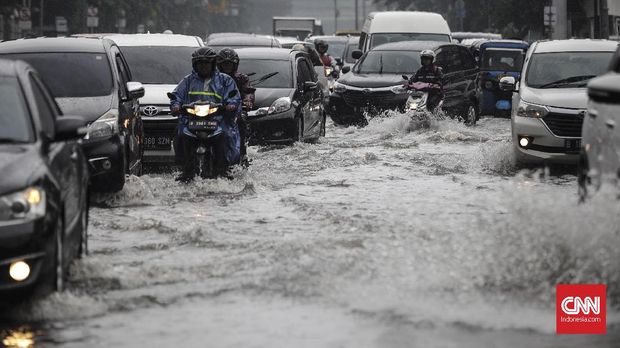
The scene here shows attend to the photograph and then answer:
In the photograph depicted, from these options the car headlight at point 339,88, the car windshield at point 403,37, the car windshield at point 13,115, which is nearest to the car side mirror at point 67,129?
the car windshield at point 13,115

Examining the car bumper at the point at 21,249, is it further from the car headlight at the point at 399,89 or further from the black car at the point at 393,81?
the car headlight at the point at 399,89

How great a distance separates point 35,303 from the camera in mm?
8336

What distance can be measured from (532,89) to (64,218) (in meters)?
10.5

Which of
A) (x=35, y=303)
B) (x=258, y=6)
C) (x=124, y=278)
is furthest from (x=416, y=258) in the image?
(x=258, y=6)

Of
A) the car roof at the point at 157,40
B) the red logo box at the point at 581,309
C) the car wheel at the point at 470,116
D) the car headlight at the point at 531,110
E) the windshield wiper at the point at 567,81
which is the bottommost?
the car wheel at the point at 470,116

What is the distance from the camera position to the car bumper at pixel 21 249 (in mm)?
7887

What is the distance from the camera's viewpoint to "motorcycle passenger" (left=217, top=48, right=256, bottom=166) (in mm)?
16516

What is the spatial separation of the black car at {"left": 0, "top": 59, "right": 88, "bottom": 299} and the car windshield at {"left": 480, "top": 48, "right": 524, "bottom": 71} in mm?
23451

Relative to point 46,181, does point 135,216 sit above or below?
below

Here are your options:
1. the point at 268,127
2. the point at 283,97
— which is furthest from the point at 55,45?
the point at 283,97

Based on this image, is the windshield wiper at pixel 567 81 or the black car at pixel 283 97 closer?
the windshield wiper at pixel 567 81

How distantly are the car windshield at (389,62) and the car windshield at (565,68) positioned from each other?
29.7 ft

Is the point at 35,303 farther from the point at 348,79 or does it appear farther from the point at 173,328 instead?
the point at 348,79

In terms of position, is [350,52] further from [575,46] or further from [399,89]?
[575,46]
